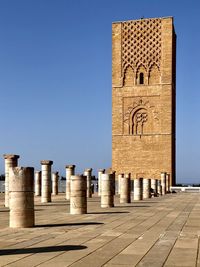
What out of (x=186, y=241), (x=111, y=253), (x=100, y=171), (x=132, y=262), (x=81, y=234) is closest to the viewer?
(x=132, y=262)

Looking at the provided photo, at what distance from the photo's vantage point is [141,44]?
1369 inches

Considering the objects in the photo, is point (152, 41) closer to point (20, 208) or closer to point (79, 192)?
point (79, 192)

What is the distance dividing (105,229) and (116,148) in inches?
1075

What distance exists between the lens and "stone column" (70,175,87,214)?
36.2 feet

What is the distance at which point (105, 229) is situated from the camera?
25.4 feet

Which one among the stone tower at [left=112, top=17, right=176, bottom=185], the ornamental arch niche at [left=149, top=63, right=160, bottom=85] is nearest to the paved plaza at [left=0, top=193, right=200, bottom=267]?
the stone tower at [left=112, top=17, right=176, bottom=185]

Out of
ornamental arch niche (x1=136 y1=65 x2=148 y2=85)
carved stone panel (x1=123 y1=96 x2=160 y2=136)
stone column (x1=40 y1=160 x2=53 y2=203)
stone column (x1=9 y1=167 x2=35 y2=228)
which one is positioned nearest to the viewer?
stone column (x1=9 y1=167 x2=35 y2=228)

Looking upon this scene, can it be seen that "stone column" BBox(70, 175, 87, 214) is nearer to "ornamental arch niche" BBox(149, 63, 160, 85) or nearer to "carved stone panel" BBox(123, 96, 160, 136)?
"carved stone panel" BBox(123, 96, 160, 136)

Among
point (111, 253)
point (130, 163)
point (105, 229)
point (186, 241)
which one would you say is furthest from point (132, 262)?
point (130, 163)

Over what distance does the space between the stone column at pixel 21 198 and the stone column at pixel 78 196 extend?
112 inches

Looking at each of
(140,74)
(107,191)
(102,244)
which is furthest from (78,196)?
(140,74)

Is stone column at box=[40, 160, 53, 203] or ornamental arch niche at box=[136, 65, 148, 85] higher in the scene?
ornamental arch niche at box=[136, 65, 148, 85]

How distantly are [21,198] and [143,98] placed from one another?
89.1ft

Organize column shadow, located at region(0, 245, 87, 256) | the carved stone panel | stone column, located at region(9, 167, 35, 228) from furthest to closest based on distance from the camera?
the carved stone panel, stone column, located at region(9, 167, 35, 228), column shadow, located at region(0, 245, 87, 256)
